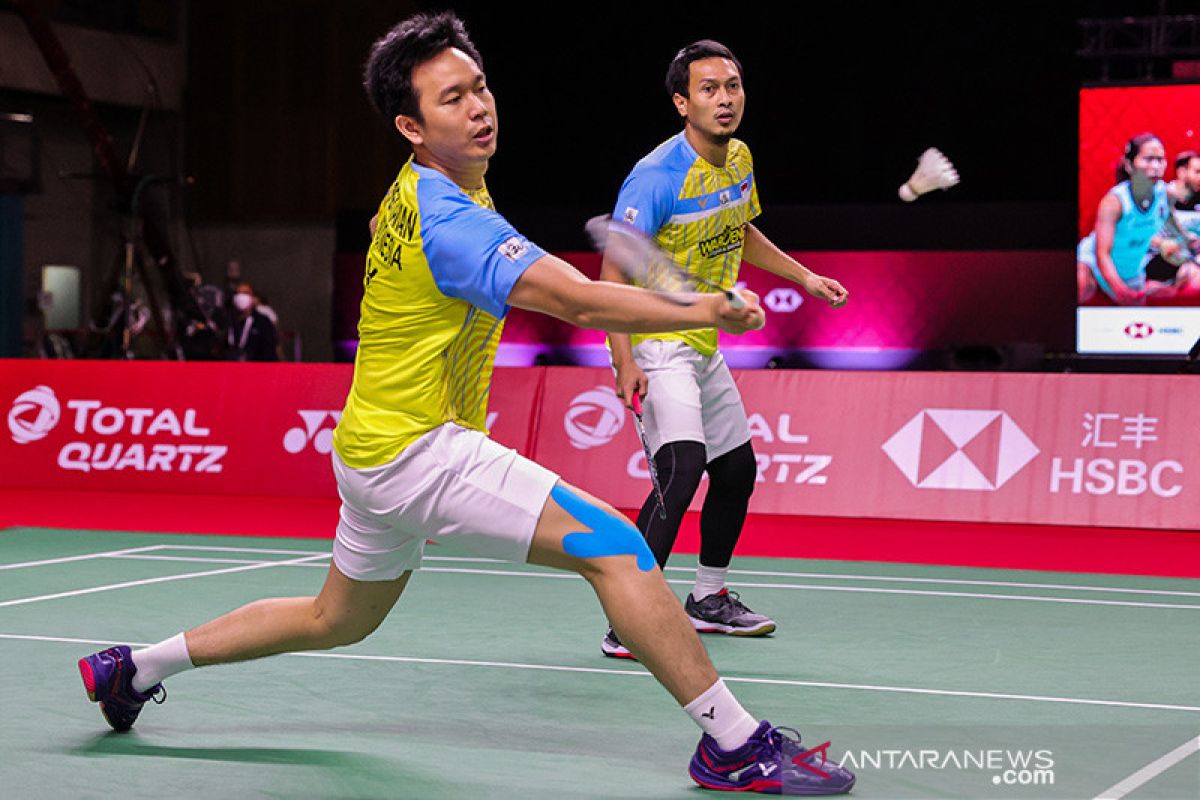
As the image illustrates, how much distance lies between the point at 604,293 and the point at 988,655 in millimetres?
2848

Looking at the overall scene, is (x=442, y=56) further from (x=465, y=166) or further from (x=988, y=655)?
(x=988, y=655)

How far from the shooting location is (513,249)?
3.51 m

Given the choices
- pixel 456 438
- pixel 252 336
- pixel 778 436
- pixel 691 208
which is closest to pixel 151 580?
pixel 691 208

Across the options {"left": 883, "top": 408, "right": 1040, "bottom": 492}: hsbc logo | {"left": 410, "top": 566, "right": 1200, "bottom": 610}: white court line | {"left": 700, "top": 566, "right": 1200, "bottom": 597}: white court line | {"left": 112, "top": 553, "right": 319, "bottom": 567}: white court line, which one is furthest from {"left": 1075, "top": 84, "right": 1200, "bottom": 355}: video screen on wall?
{"left": 112, "top": 553, "right": 319, "bottom": 567}: white court line

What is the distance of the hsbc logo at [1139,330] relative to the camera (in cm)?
1544

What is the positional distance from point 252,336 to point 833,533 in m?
11.7

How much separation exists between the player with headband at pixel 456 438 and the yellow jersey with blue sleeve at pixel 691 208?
1.86 metres

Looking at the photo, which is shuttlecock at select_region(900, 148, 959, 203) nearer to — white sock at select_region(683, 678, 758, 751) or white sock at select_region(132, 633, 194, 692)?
white sock at select_region(683, 678, 758, 751)

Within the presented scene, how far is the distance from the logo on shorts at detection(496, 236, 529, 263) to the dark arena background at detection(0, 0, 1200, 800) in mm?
1190

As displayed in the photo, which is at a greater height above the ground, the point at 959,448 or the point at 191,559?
the point at 959,448

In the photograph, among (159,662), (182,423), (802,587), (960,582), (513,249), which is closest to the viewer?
(513,249)

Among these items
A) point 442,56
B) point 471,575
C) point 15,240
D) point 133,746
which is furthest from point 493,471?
point 15,240

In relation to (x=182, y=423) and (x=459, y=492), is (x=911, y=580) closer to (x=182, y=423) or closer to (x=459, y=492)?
(x=459, y=492)

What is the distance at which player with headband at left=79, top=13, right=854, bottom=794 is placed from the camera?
12.1 ft
